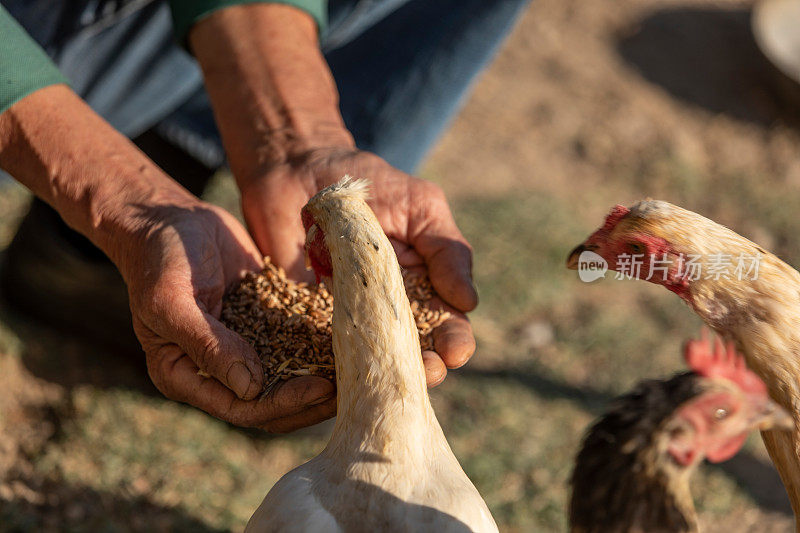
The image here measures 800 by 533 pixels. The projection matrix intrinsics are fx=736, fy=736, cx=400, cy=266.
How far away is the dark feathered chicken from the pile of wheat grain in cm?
73

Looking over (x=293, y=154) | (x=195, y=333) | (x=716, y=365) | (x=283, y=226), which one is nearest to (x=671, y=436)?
(x=716, y=365)

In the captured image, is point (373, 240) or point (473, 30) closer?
point (373, 240)

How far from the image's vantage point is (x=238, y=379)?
2.05 metres

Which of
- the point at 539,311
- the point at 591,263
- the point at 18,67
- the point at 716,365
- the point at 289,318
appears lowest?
the point at 539,311

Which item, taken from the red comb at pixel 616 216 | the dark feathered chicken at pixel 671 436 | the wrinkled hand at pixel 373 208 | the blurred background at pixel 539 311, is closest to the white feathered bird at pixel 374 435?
the dark feathered chicken at pixel 671 436

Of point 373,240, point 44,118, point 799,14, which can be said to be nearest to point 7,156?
point 44,118

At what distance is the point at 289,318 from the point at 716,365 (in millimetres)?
1281

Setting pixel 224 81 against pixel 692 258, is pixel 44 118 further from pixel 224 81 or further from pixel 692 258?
pixel 692 258

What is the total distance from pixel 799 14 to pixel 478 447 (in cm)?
509

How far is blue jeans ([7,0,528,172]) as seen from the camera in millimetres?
3070

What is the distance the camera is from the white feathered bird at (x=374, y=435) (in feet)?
6.00

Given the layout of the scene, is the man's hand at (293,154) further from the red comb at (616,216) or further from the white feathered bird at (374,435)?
the red comb at (616,216)

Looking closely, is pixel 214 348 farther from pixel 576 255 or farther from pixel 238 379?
pixel 576 255

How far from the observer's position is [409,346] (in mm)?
1931
